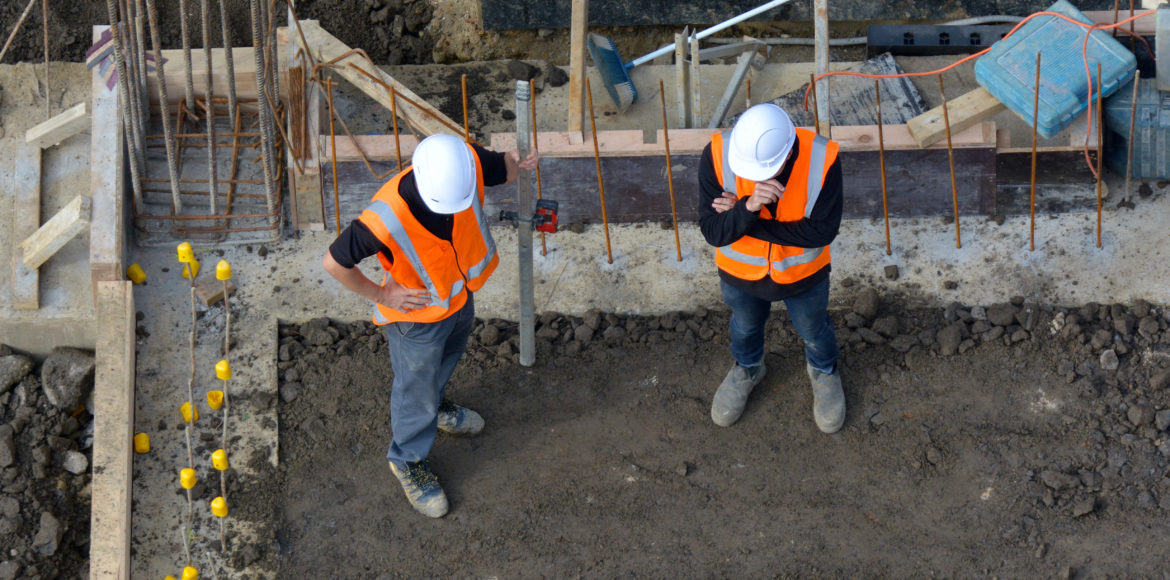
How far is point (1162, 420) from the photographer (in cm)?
621

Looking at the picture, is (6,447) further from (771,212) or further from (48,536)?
(771,212)

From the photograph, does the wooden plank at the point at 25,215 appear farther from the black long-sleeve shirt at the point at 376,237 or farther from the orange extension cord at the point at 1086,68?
the orange extension cord at the point at 1086,68

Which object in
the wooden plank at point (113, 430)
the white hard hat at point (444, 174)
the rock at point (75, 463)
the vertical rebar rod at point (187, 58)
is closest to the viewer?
the white hard hat at point (444, 174)

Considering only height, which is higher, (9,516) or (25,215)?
(25,215)

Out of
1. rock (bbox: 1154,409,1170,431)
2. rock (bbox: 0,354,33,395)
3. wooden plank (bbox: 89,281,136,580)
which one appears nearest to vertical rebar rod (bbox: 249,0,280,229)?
wooden plank (bbox: 89,281,136,580)

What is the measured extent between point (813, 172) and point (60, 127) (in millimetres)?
4512

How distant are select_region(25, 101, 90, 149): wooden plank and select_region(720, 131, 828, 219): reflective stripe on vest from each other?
399 cm

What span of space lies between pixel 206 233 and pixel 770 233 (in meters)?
3.52

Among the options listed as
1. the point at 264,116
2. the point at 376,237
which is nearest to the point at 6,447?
the point at 264,116

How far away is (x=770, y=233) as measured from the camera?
5312mm

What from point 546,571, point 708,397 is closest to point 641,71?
point 708,397

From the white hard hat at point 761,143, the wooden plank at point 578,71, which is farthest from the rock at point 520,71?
the white hard hat at point 761,143

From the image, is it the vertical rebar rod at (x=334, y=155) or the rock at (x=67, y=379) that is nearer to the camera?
the rock at (x=67, y=379)

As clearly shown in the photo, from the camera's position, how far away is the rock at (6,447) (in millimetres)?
6332
